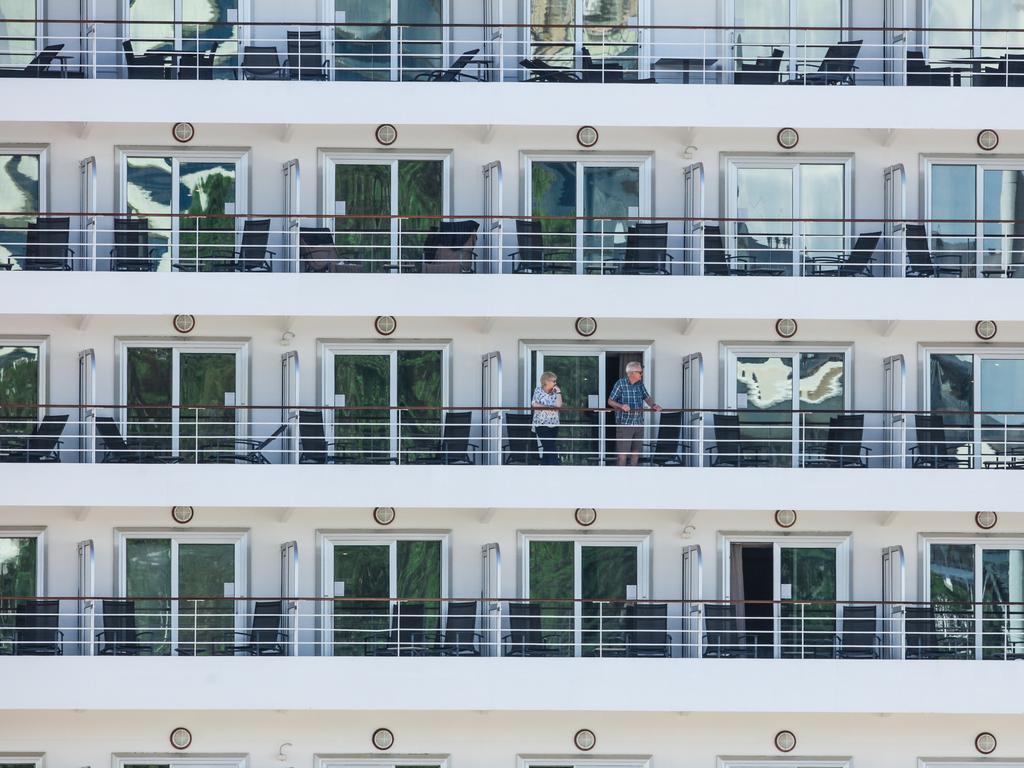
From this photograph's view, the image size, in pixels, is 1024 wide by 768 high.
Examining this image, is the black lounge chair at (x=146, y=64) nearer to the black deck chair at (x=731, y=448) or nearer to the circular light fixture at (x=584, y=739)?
the black deck chair at (x=731, y=448)

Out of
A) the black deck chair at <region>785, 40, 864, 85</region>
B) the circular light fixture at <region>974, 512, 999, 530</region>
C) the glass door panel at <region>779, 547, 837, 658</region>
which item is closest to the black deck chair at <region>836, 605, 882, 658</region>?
the glass door panel at <region>779, 547, 837, 658</region>

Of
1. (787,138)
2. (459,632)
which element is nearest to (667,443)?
(459,632)

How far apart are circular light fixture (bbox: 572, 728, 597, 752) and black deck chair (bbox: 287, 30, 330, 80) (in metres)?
7.18

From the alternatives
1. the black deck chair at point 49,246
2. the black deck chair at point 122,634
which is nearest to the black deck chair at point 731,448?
the black deck chair at point 122,634

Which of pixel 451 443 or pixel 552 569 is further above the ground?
pixel 451 443

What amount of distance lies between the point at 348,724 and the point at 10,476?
408cm

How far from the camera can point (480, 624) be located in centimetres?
1695

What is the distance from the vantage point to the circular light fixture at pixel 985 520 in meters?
17.3

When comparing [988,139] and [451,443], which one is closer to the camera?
[451,443]

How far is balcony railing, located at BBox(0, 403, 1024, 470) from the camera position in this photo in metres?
16.9

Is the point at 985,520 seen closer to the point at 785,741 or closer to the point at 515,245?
the point at 785,741

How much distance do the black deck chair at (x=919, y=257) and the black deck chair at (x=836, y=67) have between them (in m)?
1.73

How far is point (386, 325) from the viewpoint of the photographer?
17281 millimetres

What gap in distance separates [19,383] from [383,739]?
5171 millimetres
